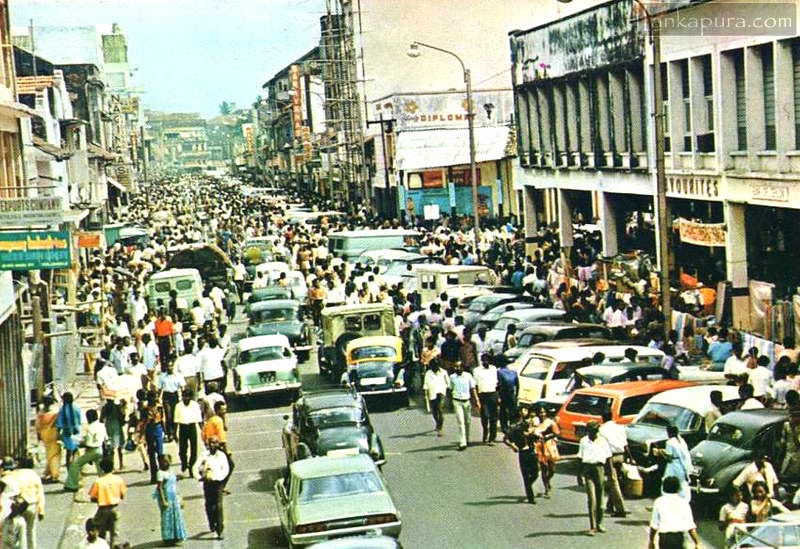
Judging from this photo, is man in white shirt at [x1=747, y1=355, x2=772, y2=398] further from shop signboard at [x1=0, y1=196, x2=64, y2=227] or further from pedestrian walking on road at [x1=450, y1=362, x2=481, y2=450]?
shop signboard at [x1=0, y1=196, x2=64, y2=227]

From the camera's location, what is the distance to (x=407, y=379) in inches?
1130

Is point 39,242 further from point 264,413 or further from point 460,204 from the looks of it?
point 460,204

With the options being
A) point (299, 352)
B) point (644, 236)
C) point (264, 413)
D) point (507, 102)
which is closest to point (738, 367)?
point (264, 413)

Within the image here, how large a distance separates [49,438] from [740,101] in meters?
18.8

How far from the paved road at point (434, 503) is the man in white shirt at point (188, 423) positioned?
1.66 feet

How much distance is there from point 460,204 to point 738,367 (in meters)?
54.4

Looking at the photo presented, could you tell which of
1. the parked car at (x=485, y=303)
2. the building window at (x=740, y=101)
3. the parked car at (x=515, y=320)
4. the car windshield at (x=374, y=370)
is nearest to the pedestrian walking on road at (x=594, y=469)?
the car windshield at (x=374, y=370)

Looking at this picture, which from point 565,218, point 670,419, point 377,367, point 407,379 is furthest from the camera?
point 565,218

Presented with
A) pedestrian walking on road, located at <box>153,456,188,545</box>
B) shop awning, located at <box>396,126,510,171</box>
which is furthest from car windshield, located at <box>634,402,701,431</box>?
shop awning, located at <box>396,126,510,171</box>

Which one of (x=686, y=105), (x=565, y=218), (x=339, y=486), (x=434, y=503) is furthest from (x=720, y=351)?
(x=565, y=218)

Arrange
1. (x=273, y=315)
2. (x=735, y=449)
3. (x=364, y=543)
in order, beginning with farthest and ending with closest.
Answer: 1. (x=273, y=315)
2. (x=735, y=449)
3. (x=364, y=543)

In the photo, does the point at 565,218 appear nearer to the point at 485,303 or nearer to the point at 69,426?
the point at 485,303

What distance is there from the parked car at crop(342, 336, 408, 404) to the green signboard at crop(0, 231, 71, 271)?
6.96 m

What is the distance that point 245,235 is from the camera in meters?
74.9
